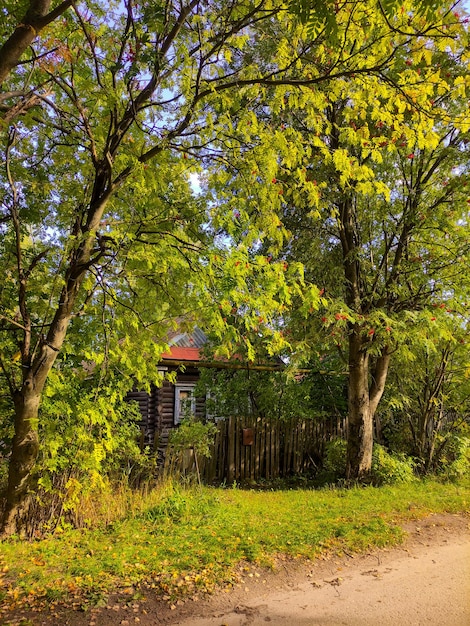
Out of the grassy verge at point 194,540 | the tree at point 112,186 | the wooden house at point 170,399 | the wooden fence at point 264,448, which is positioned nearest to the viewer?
the grassy verge at point 194,540

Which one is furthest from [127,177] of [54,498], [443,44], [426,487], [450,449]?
[450,449]

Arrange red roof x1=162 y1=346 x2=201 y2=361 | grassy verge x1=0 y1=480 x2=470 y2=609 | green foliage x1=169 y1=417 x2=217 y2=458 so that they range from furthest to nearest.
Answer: red roof x1=162 y1=346 x2=201 y2=361 → green foliage x1=169 y1=417 x2=217 y2=458 → grassy verge x1=0 y1=480 x2=470 y2=609

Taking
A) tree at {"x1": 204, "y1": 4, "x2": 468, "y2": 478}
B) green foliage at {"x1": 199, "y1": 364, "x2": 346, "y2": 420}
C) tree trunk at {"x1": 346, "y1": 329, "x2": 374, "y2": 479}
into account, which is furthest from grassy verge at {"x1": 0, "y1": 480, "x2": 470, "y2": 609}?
green foliage at {"x1": 199, "y1": 364, "x2": 346, "y2": 420}

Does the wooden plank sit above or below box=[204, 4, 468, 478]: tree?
below

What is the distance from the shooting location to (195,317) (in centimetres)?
510

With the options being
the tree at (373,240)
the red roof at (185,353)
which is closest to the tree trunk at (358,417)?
the tree at (373,240)

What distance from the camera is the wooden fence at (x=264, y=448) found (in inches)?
384

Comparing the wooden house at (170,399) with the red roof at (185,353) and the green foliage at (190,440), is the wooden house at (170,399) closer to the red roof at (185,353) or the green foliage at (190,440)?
the red roof at (185,353)

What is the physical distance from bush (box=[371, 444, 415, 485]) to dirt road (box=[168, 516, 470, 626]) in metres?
3.61

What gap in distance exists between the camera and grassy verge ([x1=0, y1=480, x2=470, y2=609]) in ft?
12.2

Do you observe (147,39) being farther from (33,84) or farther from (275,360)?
(275,360)

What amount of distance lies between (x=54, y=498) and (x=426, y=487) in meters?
6.67

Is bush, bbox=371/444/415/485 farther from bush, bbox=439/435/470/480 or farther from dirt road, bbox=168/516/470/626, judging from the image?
dirt road, bbox=168/516/470/626

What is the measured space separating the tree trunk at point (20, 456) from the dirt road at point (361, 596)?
2538 millimetres
